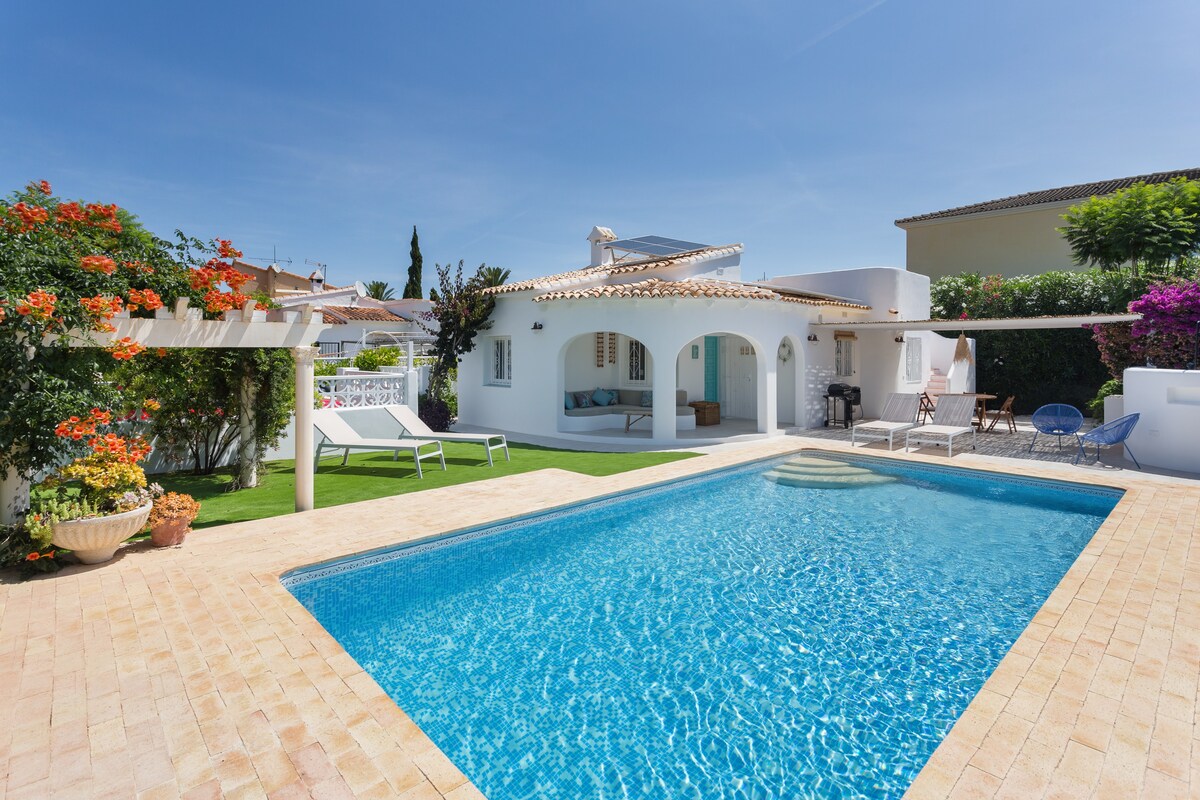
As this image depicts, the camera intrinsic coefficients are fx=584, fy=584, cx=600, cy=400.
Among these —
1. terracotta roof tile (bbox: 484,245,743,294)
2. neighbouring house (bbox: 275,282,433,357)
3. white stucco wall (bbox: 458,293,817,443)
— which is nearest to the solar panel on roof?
terracotta roof tile (bbox: 484,245,743,294)

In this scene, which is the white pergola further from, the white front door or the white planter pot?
the white front door

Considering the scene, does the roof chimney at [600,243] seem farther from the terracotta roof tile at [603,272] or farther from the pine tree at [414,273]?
the pine tree at [414,273]

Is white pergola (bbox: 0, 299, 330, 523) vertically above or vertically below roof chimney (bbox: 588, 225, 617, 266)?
below

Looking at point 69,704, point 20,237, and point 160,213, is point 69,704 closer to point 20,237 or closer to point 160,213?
point 20,237

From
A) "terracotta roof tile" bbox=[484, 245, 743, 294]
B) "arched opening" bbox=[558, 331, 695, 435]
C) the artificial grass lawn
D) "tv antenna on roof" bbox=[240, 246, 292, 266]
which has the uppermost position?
"tv antenna on roof" bbox=[240, 246, 292, 266]

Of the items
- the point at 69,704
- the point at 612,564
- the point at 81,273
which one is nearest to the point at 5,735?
the point at 69,704

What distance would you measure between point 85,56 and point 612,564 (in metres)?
17.8

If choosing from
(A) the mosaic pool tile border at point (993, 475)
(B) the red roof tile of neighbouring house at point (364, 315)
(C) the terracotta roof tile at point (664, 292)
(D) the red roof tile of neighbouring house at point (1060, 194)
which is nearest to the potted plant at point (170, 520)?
(C) the terracotta roof tile at point (664, 292)

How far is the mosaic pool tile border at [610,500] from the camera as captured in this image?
7.16m

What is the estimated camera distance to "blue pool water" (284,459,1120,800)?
4.02 metres

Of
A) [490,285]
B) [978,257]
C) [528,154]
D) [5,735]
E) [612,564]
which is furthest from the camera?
[978,257]

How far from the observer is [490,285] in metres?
20.6

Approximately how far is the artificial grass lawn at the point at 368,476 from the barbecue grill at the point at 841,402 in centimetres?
742

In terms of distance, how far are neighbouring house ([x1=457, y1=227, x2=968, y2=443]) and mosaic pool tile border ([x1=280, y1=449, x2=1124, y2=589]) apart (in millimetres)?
3190
